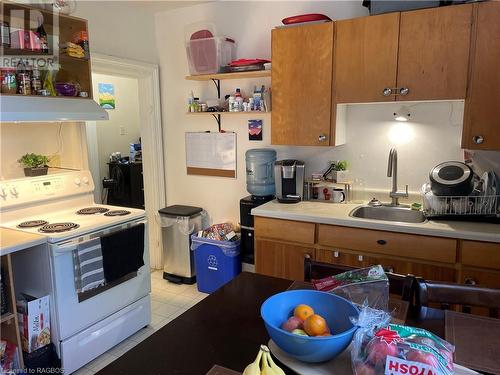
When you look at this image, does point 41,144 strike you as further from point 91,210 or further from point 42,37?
point 42,37

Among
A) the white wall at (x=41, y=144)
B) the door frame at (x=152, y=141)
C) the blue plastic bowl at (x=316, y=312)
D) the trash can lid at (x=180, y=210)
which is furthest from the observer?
the door frame at (x=152, y=141)

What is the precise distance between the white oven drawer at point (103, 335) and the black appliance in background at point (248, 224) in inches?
34.8

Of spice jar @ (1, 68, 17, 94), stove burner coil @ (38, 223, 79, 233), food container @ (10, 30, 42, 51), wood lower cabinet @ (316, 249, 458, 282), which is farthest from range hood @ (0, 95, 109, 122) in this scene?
wood lower cabinet @ (316, 249, 458, 282)

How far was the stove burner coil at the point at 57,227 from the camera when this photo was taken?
2.18 m

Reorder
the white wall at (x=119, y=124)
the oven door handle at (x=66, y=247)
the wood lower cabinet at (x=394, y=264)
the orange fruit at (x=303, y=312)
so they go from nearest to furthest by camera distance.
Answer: the orange fruit at (x=303, y=312)
the oven door handle at (x=66, y=247)
the wood lower cabinet at (x=394, y=264)
the white wall at (x=119, y=124)

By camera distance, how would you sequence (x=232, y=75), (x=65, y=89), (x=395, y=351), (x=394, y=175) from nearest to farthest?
(x=395, y=351), (x=65, y=89), (x=394, y=175), (x=232, y=75)

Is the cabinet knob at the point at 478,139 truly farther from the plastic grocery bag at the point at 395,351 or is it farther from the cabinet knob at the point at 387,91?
the plastic grocery bag at the point at 395,351

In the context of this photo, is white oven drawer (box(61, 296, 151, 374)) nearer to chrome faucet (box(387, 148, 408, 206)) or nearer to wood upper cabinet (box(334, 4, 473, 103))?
chrome faucet (box(387, 148, 408, 206))

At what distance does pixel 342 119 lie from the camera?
9.09 ft

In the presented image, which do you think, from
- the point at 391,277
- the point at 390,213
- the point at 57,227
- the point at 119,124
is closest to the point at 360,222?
the point at 390,213

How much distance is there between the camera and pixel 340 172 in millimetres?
2848

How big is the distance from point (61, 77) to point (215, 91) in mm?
1268

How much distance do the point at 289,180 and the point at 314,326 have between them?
197 centimetres

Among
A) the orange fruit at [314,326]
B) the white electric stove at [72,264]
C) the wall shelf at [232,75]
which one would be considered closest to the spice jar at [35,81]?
the white electric stove at [72,264]
